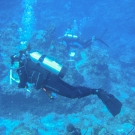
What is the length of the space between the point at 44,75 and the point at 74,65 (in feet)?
24.8

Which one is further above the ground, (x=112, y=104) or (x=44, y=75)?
(x=112, y=104)

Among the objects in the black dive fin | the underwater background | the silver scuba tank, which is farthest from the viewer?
the underwater background

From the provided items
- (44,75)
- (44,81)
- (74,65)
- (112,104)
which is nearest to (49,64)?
(44,75)

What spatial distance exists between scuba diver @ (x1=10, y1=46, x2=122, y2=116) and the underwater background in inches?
92.0

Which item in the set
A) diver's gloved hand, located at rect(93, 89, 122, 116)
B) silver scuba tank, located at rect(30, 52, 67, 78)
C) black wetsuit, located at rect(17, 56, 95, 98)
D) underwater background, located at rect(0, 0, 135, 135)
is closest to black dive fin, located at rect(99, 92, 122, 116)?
diver's gloved hand, located at rect(93, 89, 122, 116)

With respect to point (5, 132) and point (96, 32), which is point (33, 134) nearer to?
point (5, 132)

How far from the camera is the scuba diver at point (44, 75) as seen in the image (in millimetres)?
4684

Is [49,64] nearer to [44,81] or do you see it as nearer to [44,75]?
[44,75]

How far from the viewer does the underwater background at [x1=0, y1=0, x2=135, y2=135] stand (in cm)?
913

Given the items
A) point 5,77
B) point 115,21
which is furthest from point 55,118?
point 115,21

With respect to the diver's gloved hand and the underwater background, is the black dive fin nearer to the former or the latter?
the diver's gloved hand

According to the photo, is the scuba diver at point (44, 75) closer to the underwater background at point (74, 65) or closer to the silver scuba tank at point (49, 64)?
the silver scuba tank at point (49, 64)

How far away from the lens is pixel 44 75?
473 cm

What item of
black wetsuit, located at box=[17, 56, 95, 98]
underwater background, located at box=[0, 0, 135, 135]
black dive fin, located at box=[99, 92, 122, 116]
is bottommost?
underwater background, located at box=[0, 0, 135, 135]
